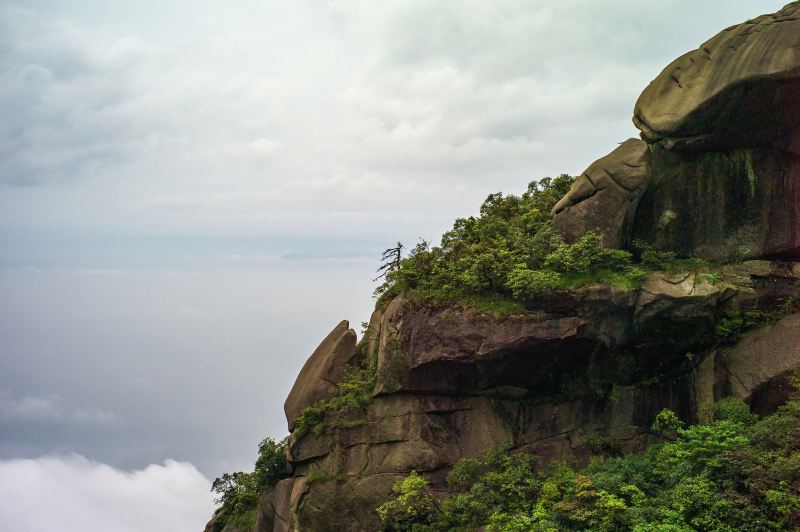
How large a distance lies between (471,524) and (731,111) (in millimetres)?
14116

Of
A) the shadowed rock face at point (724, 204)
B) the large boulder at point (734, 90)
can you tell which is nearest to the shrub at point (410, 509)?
the shadowed rock face at point (724, 204)

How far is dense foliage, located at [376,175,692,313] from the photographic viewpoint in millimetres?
21375

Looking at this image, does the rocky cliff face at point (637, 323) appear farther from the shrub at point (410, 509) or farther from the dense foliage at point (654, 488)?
the dense foliage at point (654, 488)

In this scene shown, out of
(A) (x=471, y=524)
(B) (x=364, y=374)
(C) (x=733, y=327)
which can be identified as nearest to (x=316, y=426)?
(B) (x=364, y=374)

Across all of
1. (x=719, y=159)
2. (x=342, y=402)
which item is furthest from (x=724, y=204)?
(x=342, y=402)

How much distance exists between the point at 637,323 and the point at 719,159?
5.83 meters

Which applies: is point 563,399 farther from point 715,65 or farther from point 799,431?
point 715,65

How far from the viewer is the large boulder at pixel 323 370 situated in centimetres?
2534

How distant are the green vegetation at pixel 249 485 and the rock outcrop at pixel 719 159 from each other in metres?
13.2

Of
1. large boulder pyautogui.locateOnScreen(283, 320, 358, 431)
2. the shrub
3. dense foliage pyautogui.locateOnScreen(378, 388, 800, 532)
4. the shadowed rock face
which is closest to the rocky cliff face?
the shadowed rock face

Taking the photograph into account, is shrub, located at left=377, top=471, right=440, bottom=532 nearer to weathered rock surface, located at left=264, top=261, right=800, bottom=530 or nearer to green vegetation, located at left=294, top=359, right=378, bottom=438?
weathered rock surface, located at left=264, top=261, right=800, bottom=530

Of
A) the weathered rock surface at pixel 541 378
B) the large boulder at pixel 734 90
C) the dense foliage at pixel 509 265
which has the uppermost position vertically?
the large boulder at pixel 734 90

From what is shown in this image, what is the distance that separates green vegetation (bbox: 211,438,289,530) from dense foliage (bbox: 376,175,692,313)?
23.2 ft

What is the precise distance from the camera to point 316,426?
23781 millimetres
